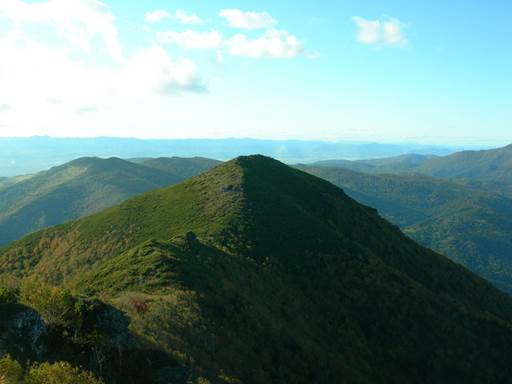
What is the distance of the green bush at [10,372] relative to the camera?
15086 mm

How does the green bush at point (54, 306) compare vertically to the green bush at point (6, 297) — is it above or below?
below

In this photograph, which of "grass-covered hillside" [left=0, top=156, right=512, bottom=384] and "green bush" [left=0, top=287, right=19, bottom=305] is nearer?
"green bush" [left=0, top=287, right=19, bottom=305]

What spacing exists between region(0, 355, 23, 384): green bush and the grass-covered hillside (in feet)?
14.4

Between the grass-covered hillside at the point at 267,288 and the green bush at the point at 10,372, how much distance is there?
440 centimetres

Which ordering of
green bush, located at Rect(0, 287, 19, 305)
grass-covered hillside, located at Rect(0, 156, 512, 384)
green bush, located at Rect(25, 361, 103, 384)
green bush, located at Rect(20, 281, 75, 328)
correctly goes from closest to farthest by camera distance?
green bush, located at Rect(25, 361, 103, 384), green bush, located at Rect(0, 287, 19, 305), green bush, located at Rect(20, 281, 75, 328), grass-covered hillside, located at Rect(0, 156, 512, 384)

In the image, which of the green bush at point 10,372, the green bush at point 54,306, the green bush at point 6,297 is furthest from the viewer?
the green bush at point 54,306

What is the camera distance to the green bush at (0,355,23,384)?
15.1 m

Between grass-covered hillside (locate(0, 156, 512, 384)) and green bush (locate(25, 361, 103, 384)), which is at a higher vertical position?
green bush (locate(25, 361, 103, 384))

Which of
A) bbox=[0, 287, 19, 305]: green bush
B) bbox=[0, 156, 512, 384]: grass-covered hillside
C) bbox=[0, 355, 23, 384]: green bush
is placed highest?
bbox=[0, 287, 19, 305]: green bush

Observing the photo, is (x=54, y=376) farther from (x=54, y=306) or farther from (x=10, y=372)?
(x=54, y=306)

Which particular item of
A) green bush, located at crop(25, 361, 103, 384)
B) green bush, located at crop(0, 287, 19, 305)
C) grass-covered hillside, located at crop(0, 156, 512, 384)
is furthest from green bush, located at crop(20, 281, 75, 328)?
green bush, located at crop(25, 361, 103, 384)

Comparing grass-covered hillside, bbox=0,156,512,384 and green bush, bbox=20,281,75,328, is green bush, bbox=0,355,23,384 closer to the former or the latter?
grass-covered hillside, bbox=0,156,512,384

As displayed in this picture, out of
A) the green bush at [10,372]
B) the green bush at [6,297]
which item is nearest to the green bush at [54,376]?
the green bush at [10,372]

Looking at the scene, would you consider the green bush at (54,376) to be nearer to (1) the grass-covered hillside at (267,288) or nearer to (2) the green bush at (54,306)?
(1) the grass-covered hillside at (267,288)
